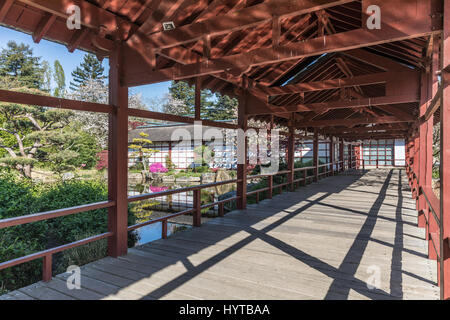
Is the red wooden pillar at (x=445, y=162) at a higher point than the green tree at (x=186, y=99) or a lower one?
lower

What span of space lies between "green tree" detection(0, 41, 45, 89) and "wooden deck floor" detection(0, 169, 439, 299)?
38.5 ft

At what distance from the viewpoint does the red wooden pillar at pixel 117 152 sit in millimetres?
3172

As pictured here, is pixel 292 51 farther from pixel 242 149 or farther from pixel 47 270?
pixel 242 149

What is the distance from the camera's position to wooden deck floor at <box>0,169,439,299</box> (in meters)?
2.40

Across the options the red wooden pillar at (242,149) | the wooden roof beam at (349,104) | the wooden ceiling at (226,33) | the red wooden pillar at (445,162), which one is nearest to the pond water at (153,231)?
the red wooden pillar at (242,149)

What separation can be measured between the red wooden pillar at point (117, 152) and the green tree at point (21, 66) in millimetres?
10949

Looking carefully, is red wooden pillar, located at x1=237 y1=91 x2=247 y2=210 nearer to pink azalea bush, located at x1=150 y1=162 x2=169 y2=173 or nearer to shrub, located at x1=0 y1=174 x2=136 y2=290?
shrub, located at x1=0 y1=174 x2=136 y2=290

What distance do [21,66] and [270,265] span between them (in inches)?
569

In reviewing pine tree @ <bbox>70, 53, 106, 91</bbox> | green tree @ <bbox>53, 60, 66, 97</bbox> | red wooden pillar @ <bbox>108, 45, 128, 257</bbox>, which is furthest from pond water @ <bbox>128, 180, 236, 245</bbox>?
pine tree @ <bbox>70, 53, 106, 91</bbox>

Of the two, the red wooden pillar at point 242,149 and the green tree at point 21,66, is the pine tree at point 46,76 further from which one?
the red wooden pillar at point 242,149

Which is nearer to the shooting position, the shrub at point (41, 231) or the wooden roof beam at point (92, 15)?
the wooden roof beam at point (92, 15)

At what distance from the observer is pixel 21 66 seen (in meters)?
12.8
